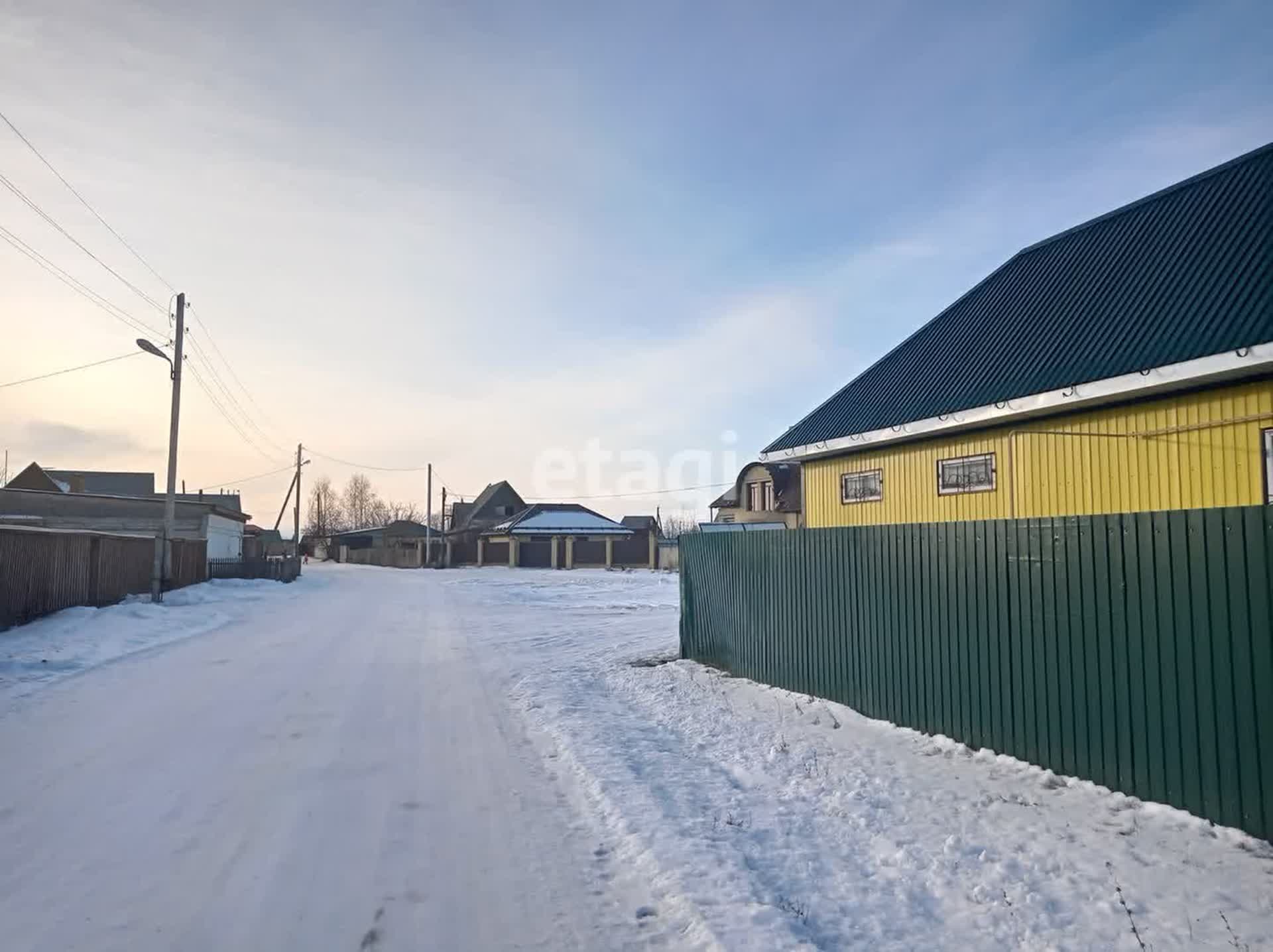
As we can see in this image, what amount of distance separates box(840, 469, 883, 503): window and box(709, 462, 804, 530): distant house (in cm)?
3144

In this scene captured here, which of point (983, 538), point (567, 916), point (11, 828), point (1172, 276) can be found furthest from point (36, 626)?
point (1172, 276)

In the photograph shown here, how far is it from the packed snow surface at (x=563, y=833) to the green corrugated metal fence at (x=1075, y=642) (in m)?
0.26

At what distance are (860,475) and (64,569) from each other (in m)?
15.5

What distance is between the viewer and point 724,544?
1183 centimetres

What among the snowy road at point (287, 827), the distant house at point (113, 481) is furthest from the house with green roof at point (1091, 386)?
the distant house at point (113, 481)

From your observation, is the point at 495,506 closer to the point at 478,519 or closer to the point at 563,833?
the point at 478,519

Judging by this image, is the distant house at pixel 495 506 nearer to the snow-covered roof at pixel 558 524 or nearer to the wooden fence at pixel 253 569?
the snow-covered roof at pixel 558 524

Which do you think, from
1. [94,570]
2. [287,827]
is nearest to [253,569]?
[94,570]

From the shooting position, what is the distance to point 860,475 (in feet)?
42.0

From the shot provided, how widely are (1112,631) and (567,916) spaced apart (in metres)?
4.13

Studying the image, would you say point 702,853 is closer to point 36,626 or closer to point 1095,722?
point 1095,722

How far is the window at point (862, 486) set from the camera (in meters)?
12.4

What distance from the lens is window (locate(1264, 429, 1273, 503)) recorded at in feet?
24.2

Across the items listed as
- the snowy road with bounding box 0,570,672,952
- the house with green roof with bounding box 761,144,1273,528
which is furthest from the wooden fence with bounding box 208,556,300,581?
the house with green roof with bounding box 761,144,1273,528
